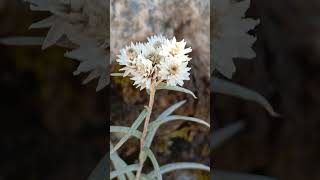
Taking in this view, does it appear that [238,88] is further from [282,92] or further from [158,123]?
[158,123]

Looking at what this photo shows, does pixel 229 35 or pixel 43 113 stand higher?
pixel 229 35

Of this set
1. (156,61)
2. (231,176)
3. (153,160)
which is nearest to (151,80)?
(156,61)

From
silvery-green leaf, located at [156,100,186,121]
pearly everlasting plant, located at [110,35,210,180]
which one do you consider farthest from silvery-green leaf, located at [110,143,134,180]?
silvery-green leaf, located at [156,100,186,121]

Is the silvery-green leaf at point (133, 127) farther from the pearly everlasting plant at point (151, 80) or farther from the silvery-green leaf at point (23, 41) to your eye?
the silvery-green leaf at point (23, 41)

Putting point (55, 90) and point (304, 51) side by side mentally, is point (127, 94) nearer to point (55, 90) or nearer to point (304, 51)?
point (55, 90)

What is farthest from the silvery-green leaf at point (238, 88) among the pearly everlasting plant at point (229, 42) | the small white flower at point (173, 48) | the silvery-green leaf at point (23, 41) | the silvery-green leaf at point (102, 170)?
the silvery-green leaf at point (23, 41)

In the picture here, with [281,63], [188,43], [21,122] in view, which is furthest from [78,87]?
[281,63]

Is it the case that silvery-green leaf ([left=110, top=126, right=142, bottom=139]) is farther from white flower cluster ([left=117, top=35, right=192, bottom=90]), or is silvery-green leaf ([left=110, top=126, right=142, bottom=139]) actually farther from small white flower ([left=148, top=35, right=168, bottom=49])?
small white flower ([left=148, top=35, right=168, bottom=49])
